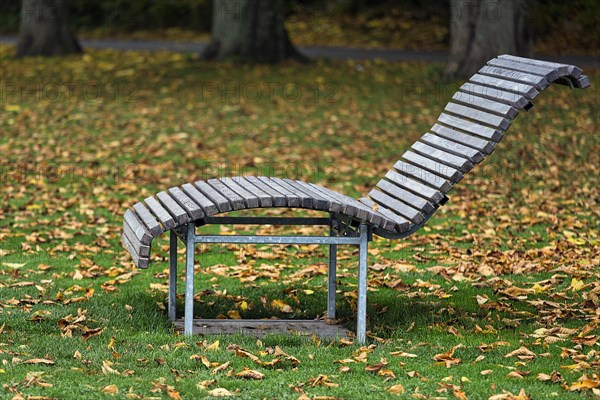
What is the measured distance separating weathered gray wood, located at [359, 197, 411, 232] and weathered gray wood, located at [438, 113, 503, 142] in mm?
638

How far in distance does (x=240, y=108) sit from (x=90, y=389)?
10.7m

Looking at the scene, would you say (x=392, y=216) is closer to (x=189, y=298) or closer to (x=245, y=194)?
(x=245, y=194)

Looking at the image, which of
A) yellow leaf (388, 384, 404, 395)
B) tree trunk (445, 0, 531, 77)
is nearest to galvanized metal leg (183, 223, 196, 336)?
yellow leaf (388, 384, 404, 395)

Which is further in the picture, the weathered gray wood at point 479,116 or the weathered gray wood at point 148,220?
the weathered gray wood at point 479,116

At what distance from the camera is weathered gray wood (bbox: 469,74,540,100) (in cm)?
554

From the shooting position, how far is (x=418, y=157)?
20.0ft

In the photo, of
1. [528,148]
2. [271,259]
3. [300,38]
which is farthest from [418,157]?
[300,38]

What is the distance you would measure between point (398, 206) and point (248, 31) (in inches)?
488

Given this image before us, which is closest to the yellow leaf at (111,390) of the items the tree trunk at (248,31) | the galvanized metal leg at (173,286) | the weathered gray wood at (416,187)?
the galvanized metal leg at (173,286)

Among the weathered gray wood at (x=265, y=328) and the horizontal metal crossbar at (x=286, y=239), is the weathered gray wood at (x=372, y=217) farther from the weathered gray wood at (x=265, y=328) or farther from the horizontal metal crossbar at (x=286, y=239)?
the weathered gray wood at (x=265, y=328)

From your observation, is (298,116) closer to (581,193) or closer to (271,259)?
(581,193)

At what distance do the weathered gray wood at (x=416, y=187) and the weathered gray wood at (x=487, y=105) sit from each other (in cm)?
55

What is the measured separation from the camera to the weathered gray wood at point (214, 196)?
17.1 ft

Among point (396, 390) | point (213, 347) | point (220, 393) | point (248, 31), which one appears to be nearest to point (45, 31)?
point (248, 31)
